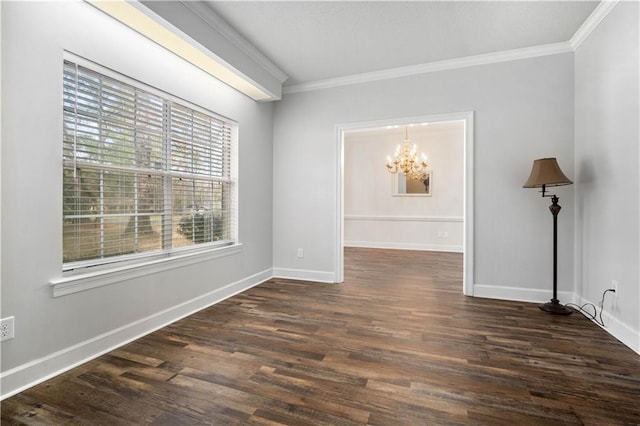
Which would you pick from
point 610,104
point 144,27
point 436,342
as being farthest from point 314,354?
point 610,104

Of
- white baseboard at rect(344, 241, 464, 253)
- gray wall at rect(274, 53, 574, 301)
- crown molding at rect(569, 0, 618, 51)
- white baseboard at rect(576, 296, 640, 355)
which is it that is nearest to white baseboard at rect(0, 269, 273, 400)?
gray wall at rect(274, 53, 574, 301)

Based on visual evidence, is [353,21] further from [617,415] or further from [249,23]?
[617,415]

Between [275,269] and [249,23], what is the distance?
120 inches

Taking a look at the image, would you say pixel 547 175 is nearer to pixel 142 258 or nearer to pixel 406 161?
pixel 406 161

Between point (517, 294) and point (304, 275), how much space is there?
101 inches

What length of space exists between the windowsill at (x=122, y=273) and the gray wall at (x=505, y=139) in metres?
1.77

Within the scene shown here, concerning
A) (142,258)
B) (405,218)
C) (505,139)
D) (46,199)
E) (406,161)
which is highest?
(406,161)

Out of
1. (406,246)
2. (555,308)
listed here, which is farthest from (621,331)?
(406,246)

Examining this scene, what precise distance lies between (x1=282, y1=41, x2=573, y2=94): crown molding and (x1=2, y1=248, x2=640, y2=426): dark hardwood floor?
106 inches

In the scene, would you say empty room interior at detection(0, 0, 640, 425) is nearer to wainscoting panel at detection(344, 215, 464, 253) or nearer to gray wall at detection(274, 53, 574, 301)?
gray wall at detection(274, 53, 574, 301)

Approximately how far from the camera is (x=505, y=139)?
3369 mm

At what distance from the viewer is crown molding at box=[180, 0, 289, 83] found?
8.17 ft

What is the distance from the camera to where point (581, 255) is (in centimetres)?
303

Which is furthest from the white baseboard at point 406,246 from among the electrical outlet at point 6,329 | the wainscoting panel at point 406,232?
the electrical outlet at point 6,329
